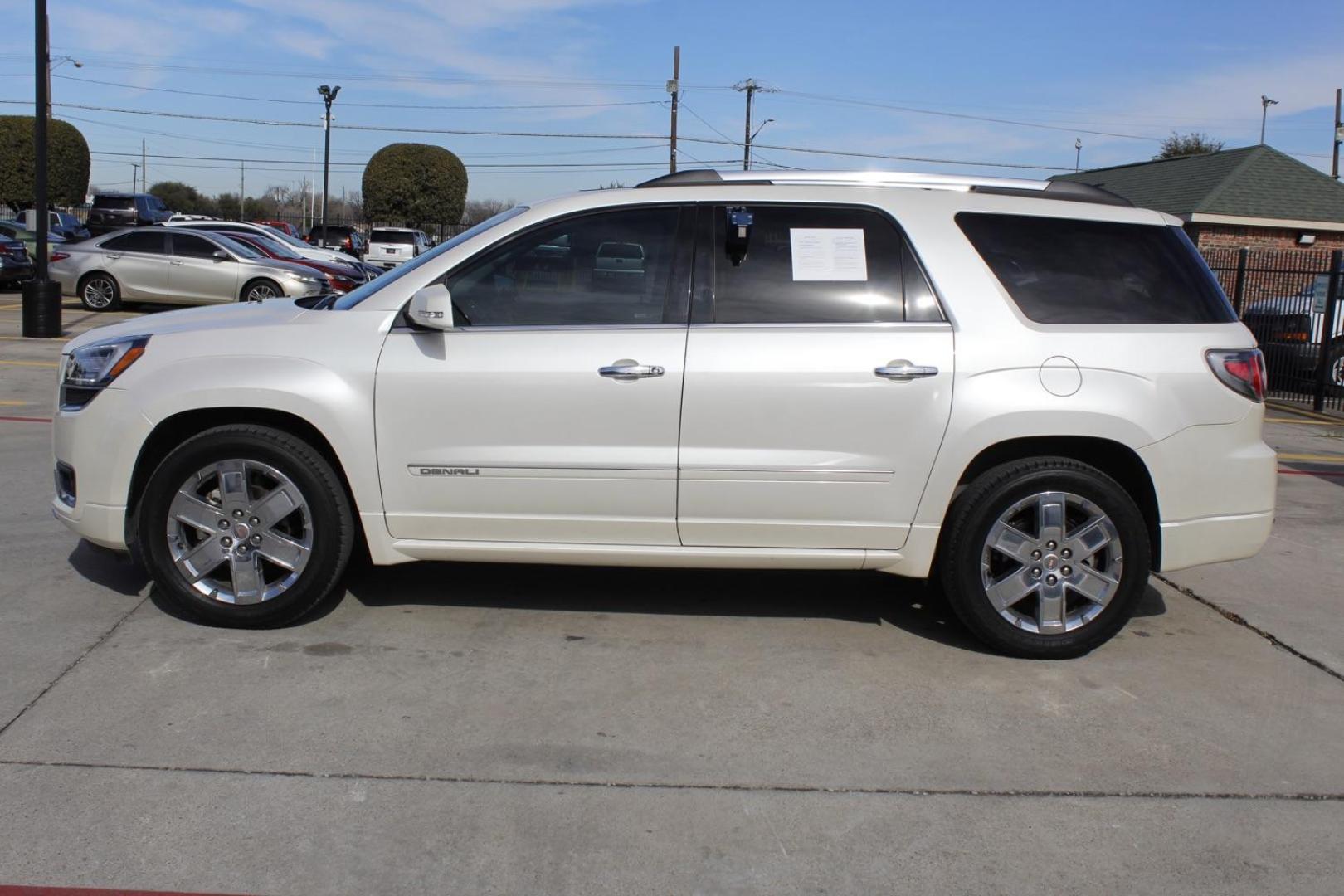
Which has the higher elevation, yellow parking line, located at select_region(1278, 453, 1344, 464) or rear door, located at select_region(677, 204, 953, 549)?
rear door, located at select_region(677, 204, 953, 549)

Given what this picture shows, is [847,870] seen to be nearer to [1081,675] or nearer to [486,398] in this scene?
[1081,675]

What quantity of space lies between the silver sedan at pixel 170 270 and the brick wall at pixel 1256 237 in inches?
790

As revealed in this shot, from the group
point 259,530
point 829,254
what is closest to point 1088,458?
point 829,254

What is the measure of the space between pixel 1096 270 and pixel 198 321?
149 inches

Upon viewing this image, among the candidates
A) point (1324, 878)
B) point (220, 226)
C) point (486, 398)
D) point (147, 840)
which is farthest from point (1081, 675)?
point (220, 226)

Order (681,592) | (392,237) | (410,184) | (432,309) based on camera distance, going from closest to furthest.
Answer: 1. (432,309)
2. (681,592)
3. (392,237)
4. (410,184)

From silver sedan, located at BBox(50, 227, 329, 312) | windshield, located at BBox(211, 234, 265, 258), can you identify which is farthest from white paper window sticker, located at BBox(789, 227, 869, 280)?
windshield, located at BBox(211, 234, 265, 258)

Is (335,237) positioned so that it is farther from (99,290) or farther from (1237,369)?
(1237,369)

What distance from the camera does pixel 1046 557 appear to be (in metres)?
4.76

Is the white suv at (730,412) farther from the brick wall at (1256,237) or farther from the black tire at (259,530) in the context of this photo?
the brick wall at (1256,237)

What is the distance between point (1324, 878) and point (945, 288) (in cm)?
247

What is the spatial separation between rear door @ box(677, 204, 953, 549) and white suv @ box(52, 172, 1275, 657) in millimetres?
10

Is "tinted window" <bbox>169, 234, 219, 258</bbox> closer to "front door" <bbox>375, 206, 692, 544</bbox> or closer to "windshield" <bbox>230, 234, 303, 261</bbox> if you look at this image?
"windshield" <bbox>230, 234, 303, 261</bbox>

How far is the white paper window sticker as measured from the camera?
4.79 m
